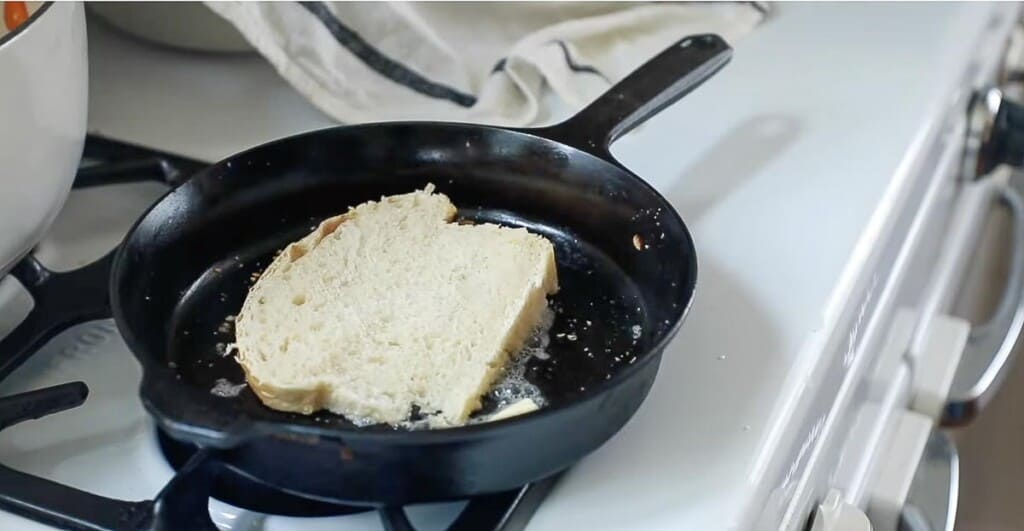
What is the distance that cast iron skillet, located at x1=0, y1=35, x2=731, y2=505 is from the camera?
360mm

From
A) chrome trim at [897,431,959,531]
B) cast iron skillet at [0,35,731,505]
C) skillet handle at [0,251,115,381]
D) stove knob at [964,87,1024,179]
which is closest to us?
cast iron skillet at [0,35,731,505]

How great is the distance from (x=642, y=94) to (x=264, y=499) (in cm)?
28

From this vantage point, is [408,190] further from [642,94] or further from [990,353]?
[990,353]

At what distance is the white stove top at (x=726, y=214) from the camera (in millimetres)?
416

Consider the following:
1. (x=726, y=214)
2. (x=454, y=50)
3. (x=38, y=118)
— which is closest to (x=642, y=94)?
(x=726, y=214)

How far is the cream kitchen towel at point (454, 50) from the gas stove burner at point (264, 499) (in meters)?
0.29

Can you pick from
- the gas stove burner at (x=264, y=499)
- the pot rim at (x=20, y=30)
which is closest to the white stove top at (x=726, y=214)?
the gas stove burner at (x=264, y=499)

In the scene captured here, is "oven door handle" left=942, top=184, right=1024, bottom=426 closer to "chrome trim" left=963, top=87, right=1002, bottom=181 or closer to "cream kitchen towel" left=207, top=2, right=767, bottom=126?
"chrome trim" left=963, top=87, right=1002, bottom=181

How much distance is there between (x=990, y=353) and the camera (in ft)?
2.60

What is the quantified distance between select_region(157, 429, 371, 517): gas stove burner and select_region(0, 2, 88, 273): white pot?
0.14 m

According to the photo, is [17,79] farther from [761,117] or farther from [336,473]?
[761,117]

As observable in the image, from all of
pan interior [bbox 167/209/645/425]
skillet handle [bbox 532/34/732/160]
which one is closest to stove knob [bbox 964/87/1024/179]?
skillet handle [bbox 532/34/732/160]

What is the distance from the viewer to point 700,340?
477 millimetres

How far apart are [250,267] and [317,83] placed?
166 mm
